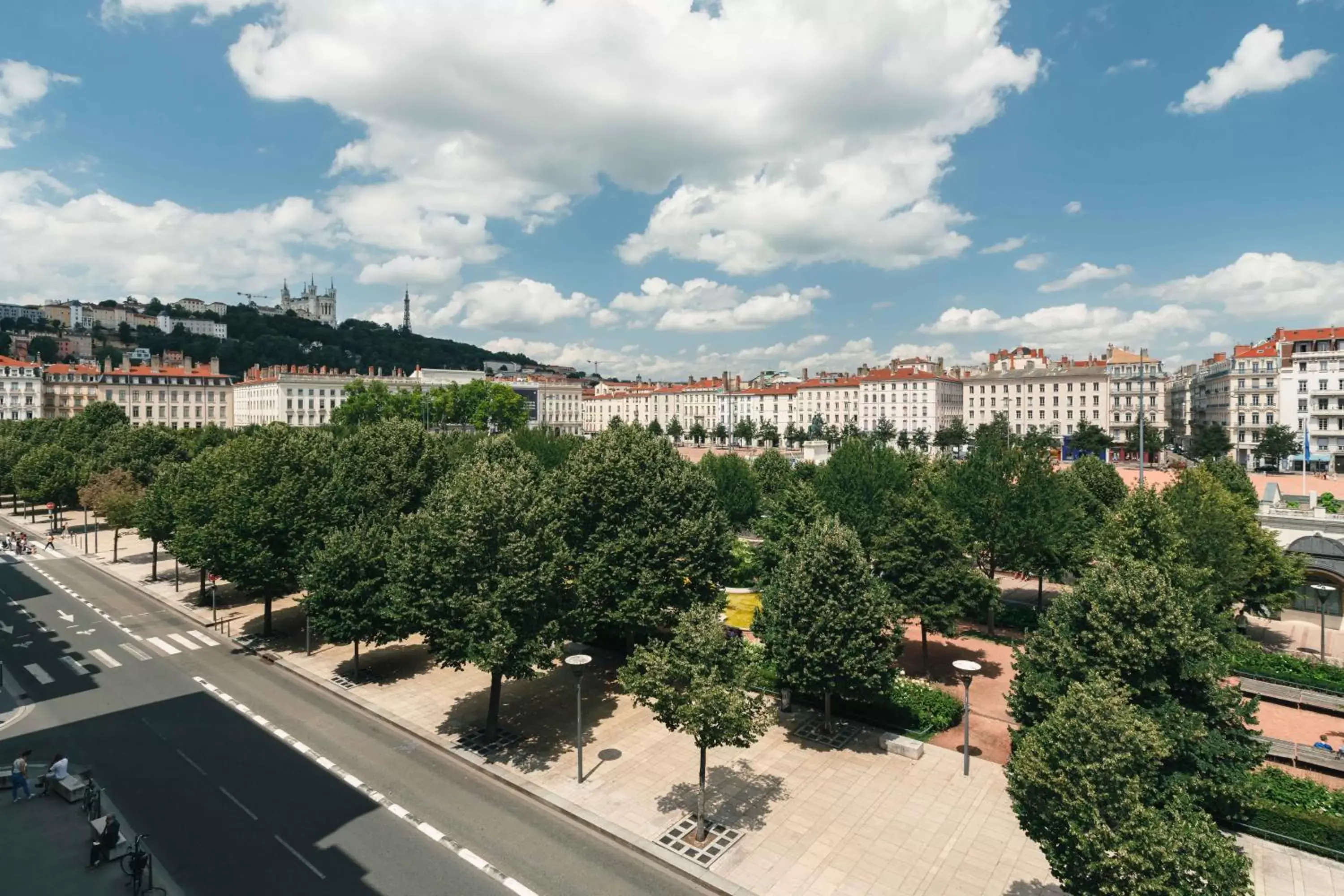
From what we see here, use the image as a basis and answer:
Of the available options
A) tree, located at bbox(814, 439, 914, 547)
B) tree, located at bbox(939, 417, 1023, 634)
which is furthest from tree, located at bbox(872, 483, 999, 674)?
tree, located at bbox(814, 439, 914, 547)

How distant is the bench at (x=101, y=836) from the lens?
60.2ft

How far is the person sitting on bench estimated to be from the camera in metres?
21.5

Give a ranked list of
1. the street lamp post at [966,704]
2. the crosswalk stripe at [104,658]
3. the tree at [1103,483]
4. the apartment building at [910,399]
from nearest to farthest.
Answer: the street lamp post at [966,704] → the crosswalk stripe at [104,658] → the tree at [1103,483] → the apartment building at [910,399]

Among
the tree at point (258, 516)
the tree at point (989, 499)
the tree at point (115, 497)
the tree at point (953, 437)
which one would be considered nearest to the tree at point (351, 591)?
the tree at point (258, 516)

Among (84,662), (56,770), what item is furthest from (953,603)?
(84,662)

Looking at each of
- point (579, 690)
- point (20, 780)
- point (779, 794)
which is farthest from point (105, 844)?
point (779, 794)

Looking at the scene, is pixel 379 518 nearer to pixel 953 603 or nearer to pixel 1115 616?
pixel 953 603

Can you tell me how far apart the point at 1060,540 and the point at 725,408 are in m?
151

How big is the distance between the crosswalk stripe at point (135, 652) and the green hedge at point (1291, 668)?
47.2 m

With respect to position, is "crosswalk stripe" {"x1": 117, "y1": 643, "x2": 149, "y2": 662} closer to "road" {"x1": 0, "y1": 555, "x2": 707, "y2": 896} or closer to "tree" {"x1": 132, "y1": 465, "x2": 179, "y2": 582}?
"road" {"x1": 0, "y1": 555, "x2": 707, "y2": 896}

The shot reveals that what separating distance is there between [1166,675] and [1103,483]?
3592cm

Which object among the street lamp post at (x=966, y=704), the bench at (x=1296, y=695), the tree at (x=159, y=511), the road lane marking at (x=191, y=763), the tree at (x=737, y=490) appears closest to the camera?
the street lamp post at (x=966, y=704)

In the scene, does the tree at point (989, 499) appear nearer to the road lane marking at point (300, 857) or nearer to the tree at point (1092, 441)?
the road lane marking at point (300, 857)

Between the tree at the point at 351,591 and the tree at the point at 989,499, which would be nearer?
the tree at the point at 351,591
